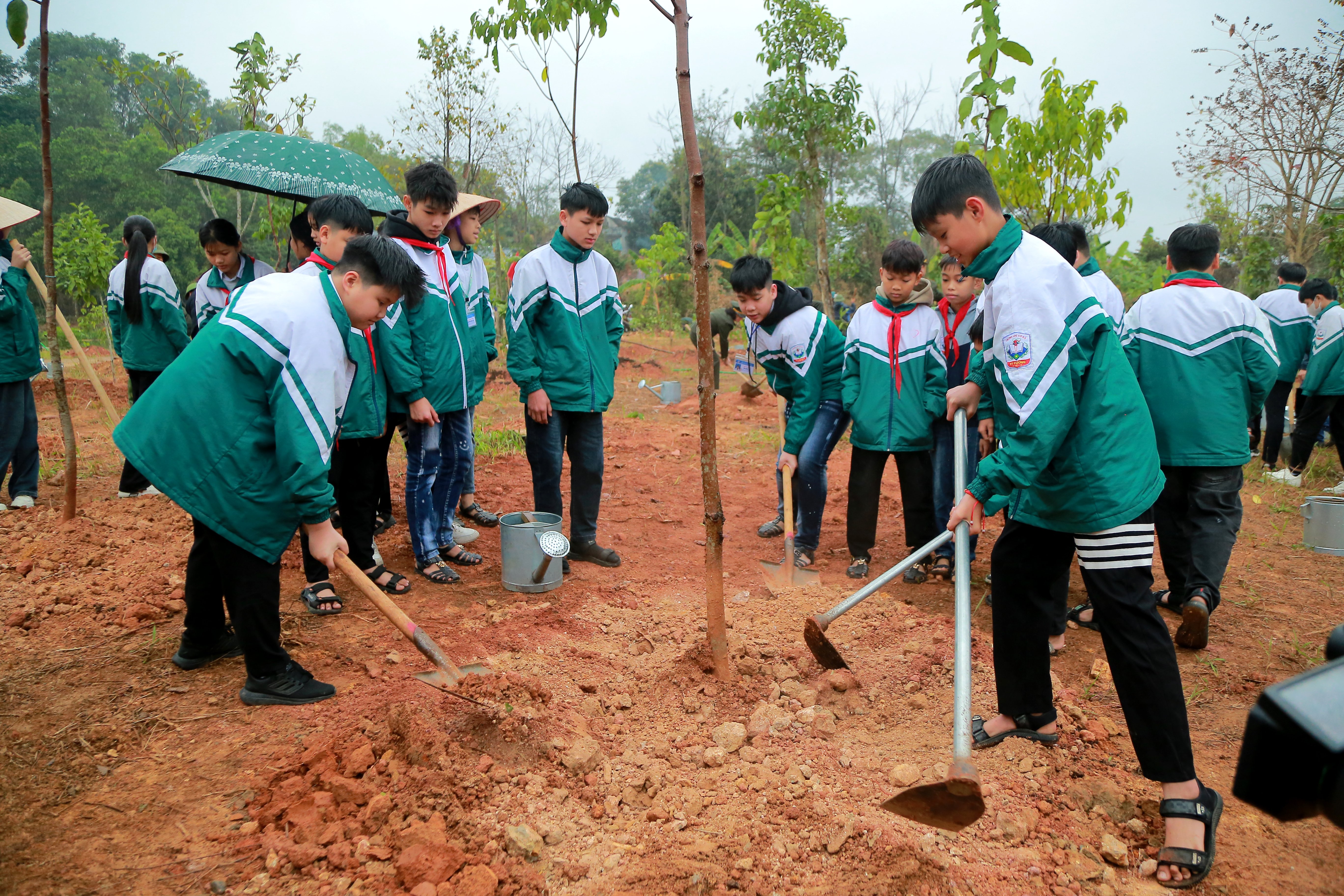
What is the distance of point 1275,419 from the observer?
7.21 m

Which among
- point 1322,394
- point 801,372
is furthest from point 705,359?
point 1322,394

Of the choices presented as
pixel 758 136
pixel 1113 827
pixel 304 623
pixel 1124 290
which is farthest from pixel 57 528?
pixel 758 136

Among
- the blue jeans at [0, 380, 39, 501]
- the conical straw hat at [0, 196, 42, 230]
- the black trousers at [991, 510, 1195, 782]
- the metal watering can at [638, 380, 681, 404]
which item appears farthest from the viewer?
the metal watering can at [638, 380, 681, 404]

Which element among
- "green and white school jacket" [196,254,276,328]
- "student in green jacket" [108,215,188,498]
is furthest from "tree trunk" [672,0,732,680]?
"student in green jacket" [108,215,188,498]

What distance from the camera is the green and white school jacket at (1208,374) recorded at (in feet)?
12.1

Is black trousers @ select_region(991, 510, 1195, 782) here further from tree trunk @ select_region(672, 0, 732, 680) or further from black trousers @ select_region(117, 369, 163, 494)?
black trousers @ select_region(117, 369, 163, 494)

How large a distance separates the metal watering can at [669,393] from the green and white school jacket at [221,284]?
6.24 metres

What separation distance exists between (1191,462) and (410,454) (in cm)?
379

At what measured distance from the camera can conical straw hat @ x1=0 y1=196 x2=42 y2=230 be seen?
4750 mm

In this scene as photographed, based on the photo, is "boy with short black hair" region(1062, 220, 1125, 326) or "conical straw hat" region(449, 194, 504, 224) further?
"conical straw hat" region(449, 194, 504, 224)

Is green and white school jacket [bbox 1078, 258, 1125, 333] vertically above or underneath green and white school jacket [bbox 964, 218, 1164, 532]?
above

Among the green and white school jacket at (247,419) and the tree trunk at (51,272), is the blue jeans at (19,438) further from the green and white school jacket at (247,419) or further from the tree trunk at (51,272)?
the green and white school jacket at (247,419)

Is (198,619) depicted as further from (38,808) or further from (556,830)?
(556,830)

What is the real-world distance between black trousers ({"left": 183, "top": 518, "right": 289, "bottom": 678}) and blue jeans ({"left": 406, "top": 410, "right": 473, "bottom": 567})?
1.13 m
